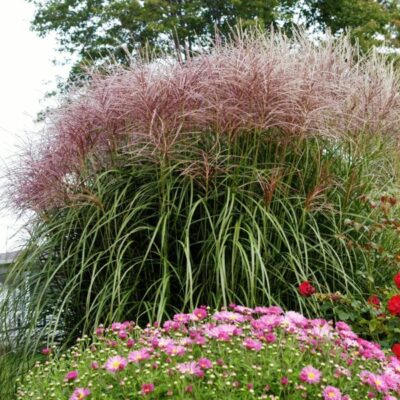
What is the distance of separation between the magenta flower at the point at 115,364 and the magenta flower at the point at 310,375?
22.5 inches

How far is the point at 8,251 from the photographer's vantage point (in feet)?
14.9

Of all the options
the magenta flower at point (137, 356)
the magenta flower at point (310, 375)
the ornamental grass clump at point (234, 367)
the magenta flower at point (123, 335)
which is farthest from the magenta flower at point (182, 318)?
the magenta flower at point (310, 375)

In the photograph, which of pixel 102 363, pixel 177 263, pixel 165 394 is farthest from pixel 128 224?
pixel 165 394

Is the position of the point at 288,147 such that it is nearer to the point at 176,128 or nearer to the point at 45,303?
the point at 176,128

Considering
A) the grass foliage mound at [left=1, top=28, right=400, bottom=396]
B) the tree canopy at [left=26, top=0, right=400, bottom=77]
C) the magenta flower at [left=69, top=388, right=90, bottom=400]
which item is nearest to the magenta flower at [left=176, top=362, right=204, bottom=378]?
the magenta flower at [left=69, top=388, right=90, bottom=400]

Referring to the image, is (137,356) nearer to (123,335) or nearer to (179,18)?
(123,335)

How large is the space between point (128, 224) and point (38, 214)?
2.53ft

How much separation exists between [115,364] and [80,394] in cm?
14

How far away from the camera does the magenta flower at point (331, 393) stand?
192cm

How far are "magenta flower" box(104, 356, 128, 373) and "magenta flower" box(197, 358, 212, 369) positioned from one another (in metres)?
0.25

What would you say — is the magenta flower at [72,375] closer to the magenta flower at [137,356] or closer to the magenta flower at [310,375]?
the magenta flower at [137,356]

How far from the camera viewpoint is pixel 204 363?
6.62 feet

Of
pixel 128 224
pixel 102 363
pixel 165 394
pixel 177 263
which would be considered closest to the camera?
pixel 165 394

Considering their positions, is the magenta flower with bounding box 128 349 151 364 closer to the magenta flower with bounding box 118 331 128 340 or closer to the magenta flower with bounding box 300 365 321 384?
the magenta flower with bounding box 118 331 128 340
